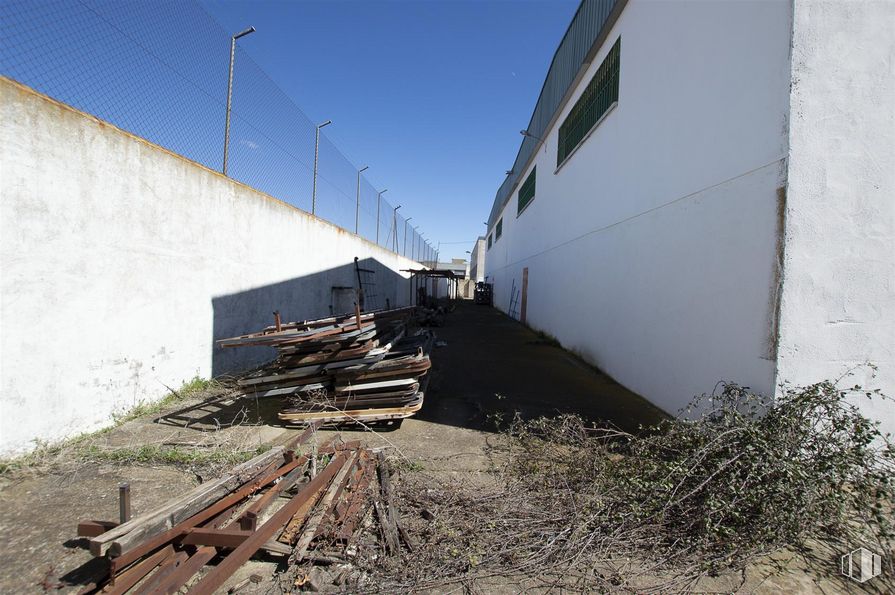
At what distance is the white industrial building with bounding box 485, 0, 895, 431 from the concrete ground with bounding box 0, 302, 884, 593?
116 cm

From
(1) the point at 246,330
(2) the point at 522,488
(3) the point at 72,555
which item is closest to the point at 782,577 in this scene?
(2) the point at 522,488

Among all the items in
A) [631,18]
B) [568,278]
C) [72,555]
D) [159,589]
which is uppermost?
[631,18]

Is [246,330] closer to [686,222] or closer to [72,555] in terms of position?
[72,555]

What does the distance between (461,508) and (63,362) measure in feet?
11.7

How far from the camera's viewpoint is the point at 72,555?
2166 mm

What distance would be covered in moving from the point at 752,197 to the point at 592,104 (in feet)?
18.9

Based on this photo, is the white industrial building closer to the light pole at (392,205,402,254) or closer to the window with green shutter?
the window with green shutter

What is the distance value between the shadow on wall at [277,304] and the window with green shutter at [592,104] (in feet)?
21.1

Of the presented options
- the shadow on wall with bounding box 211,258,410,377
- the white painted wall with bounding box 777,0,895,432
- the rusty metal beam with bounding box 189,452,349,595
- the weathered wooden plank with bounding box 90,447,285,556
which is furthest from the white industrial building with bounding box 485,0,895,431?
the shadow on wall with bounding box 211,258,410,377

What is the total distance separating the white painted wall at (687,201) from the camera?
3.32 m

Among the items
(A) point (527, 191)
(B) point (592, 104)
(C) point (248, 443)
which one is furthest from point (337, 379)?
(A) point (527, 191)

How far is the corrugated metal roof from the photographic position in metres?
7.34

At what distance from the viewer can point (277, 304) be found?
22.9 feet

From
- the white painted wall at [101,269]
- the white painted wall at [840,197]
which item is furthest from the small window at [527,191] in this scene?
the white painted wall at [840,197]
